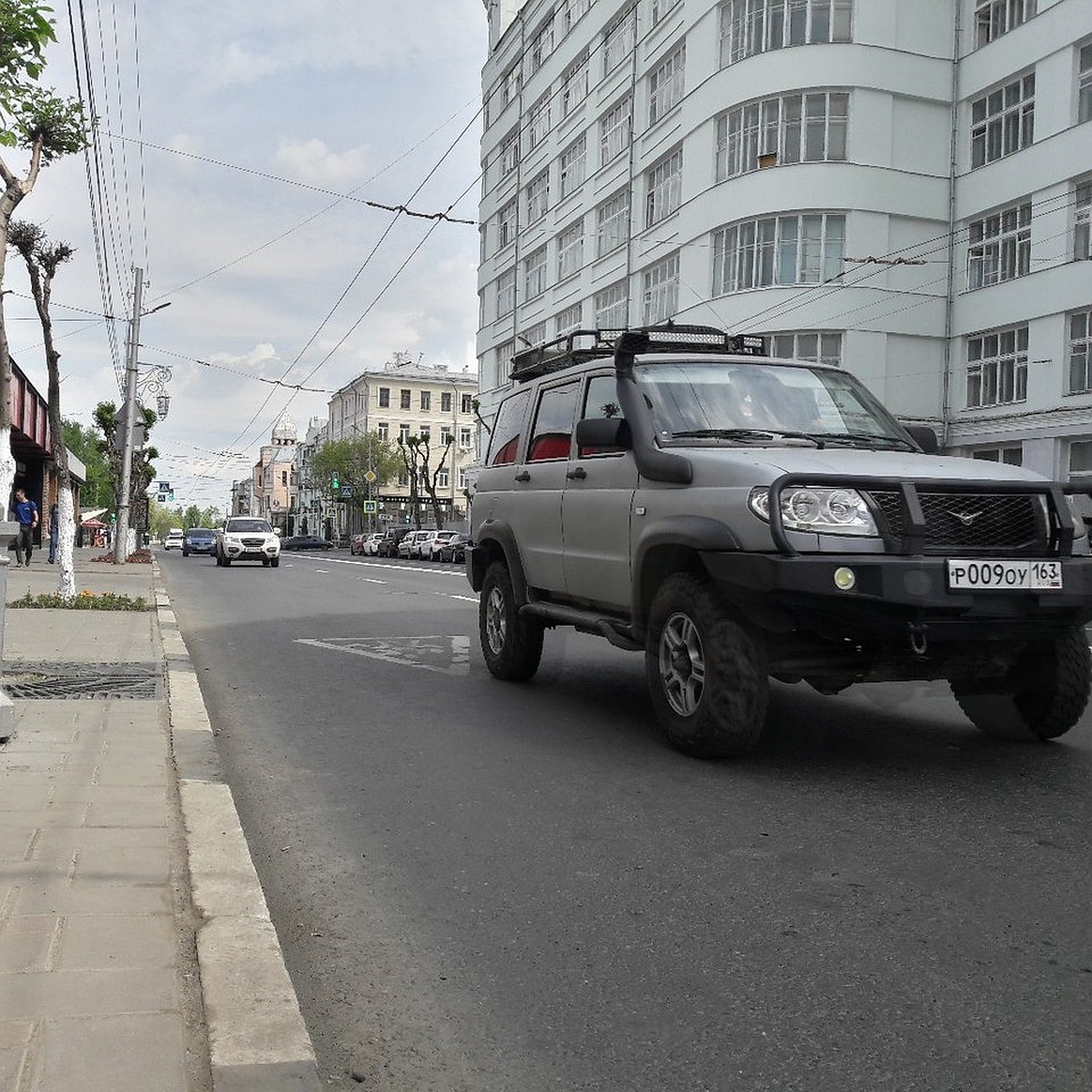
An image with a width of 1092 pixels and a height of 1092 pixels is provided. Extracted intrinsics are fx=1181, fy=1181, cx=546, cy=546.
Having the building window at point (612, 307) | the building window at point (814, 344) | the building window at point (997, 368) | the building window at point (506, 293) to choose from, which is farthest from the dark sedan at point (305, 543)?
the building window at point (997, 368)

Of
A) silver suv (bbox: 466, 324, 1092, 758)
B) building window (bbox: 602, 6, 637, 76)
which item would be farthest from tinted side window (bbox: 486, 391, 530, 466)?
building window (bbox: 602, 6, 637, 76)

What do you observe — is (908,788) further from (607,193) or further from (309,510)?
(309,510)

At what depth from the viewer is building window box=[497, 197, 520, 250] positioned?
53300 mm

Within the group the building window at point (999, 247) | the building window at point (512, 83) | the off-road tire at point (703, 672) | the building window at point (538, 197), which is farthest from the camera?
the building window at point (512, 83)

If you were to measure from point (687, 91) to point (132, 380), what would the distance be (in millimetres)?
19173

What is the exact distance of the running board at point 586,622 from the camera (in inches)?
247

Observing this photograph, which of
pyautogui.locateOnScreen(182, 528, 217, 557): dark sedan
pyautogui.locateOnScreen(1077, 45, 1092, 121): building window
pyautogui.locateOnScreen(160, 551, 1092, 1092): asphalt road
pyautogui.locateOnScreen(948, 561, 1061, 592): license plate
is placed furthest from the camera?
pyautogui.locateOnScreen(182, 528, 217, 557): dark sedan

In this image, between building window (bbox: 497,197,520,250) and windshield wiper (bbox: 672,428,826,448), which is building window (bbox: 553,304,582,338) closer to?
building window (bbox: 497,197,520,250)

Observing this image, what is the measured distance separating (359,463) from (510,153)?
41411mm

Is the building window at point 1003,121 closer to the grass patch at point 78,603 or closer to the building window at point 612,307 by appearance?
the building window at point 612,307

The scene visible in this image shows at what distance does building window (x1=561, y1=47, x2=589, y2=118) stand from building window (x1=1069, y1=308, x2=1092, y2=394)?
935 inches

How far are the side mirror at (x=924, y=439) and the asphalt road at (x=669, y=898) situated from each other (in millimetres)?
1547

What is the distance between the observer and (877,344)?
103 feet

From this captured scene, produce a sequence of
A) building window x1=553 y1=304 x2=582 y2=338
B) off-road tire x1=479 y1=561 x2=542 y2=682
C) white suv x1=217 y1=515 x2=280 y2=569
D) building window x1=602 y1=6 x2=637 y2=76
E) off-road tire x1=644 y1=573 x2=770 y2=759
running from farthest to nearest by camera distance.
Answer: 1. building window x1=553 y1=304 x2=582 y2=338
2. building window x1=602 y1=6 x2=637 y2=76
3. white suv x1=217 y1=515 x2=280 y2=569
4. off-road tire x1=479 y1=561 x2=542 y2=682
5. off-road tire x1=644 y1=573 x2=770 y2=759
